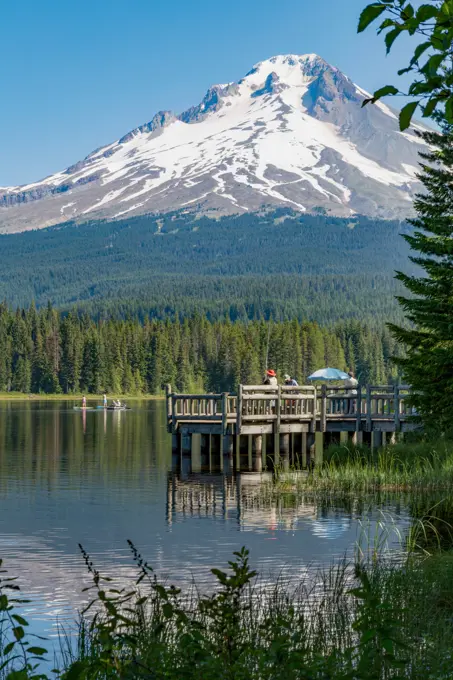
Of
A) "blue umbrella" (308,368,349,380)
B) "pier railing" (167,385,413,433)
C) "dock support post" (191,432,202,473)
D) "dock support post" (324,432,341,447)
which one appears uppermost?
"blue umbrella" (308,368,349,380)

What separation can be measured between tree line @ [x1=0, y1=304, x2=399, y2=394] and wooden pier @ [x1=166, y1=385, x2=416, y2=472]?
403 feet

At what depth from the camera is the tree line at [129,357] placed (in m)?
174

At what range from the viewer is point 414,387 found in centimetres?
2789

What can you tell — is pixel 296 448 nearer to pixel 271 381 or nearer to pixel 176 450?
pixel 271 381

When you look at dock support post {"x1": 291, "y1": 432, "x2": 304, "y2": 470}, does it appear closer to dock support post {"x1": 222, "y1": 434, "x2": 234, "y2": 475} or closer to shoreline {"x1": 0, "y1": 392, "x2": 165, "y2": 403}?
dock support post {"x1": 222, "y1": 434, "x2": 234, "y2": 475}

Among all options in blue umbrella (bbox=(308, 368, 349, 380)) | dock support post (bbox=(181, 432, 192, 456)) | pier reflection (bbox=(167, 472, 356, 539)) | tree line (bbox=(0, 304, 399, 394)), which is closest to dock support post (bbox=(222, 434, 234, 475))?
dock support post (bbox=(181, 432, 192, 456))

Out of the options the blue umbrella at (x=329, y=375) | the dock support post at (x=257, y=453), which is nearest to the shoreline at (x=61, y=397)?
the blue umbrella at (x=329, y=375)

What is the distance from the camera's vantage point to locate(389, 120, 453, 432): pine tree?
26.0m

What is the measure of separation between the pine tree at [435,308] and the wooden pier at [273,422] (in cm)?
1378

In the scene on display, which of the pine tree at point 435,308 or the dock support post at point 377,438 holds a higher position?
the pine tree at point 435,308

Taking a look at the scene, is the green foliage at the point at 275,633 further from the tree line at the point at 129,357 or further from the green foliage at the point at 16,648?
the tree line at the point at 129,357

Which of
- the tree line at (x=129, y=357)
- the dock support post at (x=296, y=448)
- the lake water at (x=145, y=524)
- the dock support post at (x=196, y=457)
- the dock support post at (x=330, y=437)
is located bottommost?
the lake water at (x=145, y=524)

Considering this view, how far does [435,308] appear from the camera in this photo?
26.1 meters

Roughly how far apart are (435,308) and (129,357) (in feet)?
520
